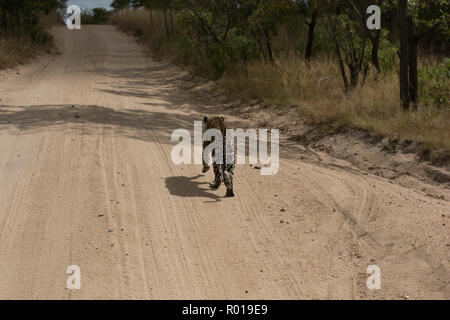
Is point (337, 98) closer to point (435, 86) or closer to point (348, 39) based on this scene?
point (435, 86)

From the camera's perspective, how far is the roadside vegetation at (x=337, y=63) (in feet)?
30.0

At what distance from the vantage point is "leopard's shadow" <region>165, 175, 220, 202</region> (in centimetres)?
659

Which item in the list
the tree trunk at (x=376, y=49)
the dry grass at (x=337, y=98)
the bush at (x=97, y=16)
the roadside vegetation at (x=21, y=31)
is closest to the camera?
the dry grass at (x=337, y=98)

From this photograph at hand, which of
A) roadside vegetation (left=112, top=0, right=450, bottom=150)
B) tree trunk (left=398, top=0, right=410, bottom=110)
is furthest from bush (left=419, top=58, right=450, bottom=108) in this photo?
tree trunk (left=398, top=0, right=410, bottom=110)

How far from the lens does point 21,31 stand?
862 inches

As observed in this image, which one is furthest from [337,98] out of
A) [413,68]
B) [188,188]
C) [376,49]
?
[188,188]

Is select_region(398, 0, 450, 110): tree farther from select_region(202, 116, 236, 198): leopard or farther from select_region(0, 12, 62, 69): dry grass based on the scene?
select_region(0, 12, 62, 69): dry grass

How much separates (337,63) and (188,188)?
8495 mm

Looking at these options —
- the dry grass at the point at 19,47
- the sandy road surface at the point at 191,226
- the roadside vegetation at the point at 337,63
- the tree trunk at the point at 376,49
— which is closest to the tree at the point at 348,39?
the roadside vegetation at the point at 337,63

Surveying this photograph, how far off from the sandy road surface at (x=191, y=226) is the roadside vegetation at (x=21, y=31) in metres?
12.1

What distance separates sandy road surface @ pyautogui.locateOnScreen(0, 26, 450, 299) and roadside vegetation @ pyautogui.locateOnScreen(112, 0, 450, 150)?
1.53 metres

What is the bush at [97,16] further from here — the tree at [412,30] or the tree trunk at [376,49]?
the tree at [412,30]

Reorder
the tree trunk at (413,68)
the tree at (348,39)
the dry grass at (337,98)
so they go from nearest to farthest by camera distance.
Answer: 1. the dry grass at (337,98)
2. the tree trunk at (413,68)
3. the tree at (348,39)
